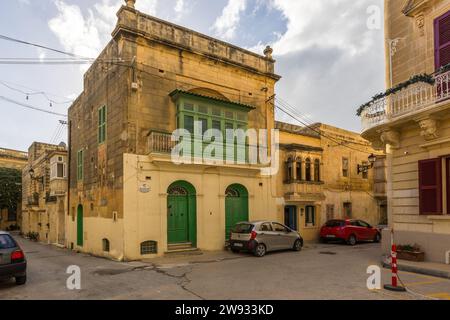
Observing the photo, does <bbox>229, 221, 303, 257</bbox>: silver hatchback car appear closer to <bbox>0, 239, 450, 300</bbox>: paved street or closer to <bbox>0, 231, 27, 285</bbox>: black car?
<bbox>0, 239, 450, 300</bbox>: paved street

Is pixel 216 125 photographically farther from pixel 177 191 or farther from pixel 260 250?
pixel 260 250

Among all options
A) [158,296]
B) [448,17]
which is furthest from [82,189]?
[448,17]

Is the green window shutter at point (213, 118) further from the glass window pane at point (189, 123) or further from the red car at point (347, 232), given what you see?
the red car at point (347, 232)

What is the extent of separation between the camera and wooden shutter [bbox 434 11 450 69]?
1072 centimetres

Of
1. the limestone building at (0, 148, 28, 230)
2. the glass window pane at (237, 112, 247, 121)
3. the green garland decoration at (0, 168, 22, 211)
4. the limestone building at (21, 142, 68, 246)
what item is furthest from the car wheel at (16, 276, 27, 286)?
the limestone building at (0, 148, 28, 230)

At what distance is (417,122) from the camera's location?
11.2 m

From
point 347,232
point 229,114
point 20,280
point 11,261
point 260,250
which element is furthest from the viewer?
point 347,232

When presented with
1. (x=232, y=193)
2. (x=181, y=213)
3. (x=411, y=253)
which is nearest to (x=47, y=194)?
(x=181, y=213)

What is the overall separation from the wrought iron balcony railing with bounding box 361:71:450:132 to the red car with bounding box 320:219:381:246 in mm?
8129

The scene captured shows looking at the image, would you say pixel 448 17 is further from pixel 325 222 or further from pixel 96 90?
pixel 96 90

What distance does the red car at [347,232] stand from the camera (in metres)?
18.9

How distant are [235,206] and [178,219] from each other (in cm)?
325

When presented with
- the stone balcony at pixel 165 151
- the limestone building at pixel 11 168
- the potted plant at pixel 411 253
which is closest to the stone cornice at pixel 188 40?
the stone balcony at pixel 165 151

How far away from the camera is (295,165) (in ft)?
64.2
